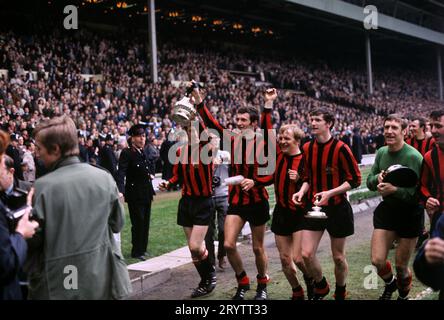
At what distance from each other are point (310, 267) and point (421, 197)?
1.25m

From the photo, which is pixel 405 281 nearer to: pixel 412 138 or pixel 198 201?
pixel 198 201

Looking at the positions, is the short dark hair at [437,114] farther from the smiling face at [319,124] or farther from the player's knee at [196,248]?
the player's knee at [196,248]

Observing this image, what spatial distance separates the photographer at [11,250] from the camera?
2.91 m

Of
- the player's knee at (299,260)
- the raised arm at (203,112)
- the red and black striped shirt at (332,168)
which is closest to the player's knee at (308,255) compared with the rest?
the player's knee at (299,260)

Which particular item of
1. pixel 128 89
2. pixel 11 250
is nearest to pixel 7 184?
pixel 11 250

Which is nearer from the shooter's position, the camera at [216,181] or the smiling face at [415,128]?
→ the camera at [216,181]

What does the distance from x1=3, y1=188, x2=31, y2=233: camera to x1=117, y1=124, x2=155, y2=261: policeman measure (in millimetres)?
4191

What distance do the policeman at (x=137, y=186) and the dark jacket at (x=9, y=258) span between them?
4.80 meters

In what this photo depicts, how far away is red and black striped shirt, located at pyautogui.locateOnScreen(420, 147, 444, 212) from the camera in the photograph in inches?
188

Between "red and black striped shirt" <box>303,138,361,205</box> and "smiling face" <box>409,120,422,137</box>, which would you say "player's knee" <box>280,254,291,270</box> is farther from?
"smiling face" <box>409,120,422,137</box>

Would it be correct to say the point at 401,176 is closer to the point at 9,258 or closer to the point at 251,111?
the point at 251,111

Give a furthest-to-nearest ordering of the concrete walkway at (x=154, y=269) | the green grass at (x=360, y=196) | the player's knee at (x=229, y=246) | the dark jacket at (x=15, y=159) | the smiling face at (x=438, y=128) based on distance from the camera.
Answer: the green grass at (x=360, y=196) < the dark jacket at (x=15, y=159) < the concrete walkway at (x=154, y=269) < the player's knee at (x=229, y=246) < the smiling face at (x=438, y=128)

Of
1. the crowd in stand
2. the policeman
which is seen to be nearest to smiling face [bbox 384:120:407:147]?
the policeman

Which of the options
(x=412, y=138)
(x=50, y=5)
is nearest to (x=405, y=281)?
(x=412, y=138)
